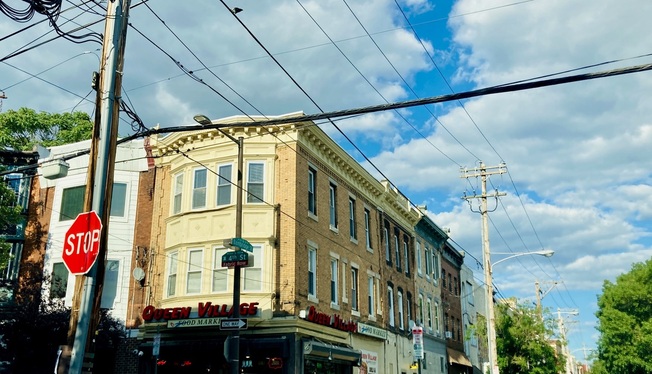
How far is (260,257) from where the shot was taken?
23016 millimetres

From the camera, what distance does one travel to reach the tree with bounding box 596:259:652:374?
44.2m

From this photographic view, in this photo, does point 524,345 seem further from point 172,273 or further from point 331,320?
point 172,273

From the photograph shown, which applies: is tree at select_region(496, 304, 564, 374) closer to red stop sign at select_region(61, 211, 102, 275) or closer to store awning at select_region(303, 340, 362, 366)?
store awning at select_region(303, 340, 362, 366)

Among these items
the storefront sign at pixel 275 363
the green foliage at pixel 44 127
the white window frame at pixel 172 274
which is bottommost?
the storefront sign at pixel 275 363

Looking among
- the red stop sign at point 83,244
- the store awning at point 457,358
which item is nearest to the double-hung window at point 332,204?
the red stop sign at point 83,244

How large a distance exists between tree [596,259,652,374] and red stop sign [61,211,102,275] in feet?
144

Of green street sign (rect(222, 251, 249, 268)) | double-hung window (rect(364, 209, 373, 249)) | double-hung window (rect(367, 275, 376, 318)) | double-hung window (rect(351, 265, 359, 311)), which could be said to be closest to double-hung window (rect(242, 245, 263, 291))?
green street sign (rect(222, 251, 249, 268))

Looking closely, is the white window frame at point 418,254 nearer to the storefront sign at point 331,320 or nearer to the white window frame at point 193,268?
the storefront sign at point 331,320

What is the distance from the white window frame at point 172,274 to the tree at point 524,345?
19.2m

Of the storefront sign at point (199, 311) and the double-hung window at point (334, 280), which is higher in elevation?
the double-hung window at point (334, 280)

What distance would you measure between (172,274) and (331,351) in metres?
6.93

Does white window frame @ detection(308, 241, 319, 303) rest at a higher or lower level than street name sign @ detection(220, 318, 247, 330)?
higher

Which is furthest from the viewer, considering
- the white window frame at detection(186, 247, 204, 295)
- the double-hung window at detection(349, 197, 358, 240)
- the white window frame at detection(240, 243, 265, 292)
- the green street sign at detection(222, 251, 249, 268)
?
the double-hung window at detection(349, 197, 358, 240)

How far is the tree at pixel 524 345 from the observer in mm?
33584
